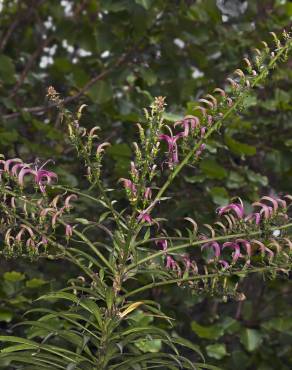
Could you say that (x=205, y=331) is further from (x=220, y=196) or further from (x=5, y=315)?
(x=5, y=315)

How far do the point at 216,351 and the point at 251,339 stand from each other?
12cm

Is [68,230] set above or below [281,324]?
above

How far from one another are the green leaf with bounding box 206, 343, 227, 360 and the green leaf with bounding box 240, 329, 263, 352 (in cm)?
7

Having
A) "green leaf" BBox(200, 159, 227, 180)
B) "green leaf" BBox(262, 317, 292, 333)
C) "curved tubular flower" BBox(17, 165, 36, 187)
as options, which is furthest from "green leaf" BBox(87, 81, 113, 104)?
"curved tubular flower" BBox(17, 165, 36, 187)

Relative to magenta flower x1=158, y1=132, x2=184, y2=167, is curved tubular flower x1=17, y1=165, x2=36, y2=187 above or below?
below

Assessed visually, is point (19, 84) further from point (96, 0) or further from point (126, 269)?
point (126, 269)

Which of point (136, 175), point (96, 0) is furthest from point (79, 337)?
point (96, 0)

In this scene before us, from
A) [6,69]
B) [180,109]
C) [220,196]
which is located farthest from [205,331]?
[6,69]

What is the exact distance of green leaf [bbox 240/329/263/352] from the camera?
2.64 m

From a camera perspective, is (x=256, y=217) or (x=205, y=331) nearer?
(x=256, y=217)

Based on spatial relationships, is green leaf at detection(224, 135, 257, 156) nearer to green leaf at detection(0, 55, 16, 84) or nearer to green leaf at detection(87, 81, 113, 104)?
green leaf at detection(87, 81, 113, 104)

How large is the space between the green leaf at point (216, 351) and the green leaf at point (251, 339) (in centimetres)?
7

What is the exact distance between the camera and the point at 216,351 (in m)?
2.65

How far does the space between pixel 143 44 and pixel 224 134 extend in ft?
2.13
